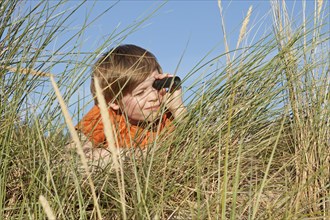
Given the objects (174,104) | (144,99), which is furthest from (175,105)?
(144,99)

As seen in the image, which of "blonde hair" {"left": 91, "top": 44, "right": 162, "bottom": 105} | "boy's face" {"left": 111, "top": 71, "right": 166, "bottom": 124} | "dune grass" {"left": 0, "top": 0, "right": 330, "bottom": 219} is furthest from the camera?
"blonde hair" {"left": 91, "top": 44, "right": 162, "bottom": 105}

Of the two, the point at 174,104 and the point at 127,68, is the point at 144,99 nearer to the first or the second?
the point at 127,68

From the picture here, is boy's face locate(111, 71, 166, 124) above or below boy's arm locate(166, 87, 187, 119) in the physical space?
below

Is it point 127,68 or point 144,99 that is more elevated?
point 127,68

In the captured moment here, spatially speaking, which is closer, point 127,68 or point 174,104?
point 174,104

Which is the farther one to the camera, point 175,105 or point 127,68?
point 127,68

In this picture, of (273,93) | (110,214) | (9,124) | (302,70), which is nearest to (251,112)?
(273,93)

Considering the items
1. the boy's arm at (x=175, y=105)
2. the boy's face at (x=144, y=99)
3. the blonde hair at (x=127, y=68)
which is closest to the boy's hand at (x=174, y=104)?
the boy's arm at (x=175, y=105)

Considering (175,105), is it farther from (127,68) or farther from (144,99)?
(127,68)

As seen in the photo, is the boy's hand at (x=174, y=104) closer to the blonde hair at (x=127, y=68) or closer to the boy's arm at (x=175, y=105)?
the boy's arm at (x=175, y=105)

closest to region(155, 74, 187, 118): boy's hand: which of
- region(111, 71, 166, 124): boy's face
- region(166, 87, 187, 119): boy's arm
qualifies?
region(166, 87, 187, 119): boy's arm

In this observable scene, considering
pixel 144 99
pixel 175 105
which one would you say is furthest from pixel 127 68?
pixel 175 105

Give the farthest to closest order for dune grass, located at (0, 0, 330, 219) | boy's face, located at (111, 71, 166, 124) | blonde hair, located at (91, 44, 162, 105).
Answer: blonde hair, located at (91, 44, 162, 105) → boy's face, located at (111, 71, 166, 124) → dune grass, located at (0, 0, 330, 219)

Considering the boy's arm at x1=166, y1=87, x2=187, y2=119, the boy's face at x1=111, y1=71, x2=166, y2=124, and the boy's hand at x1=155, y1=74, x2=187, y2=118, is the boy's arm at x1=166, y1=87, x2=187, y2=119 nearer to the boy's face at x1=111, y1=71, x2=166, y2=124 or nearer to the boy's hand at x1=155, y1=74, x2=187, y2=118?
the boy's hand at x1=155, y1=74, x2=187, y2=118
